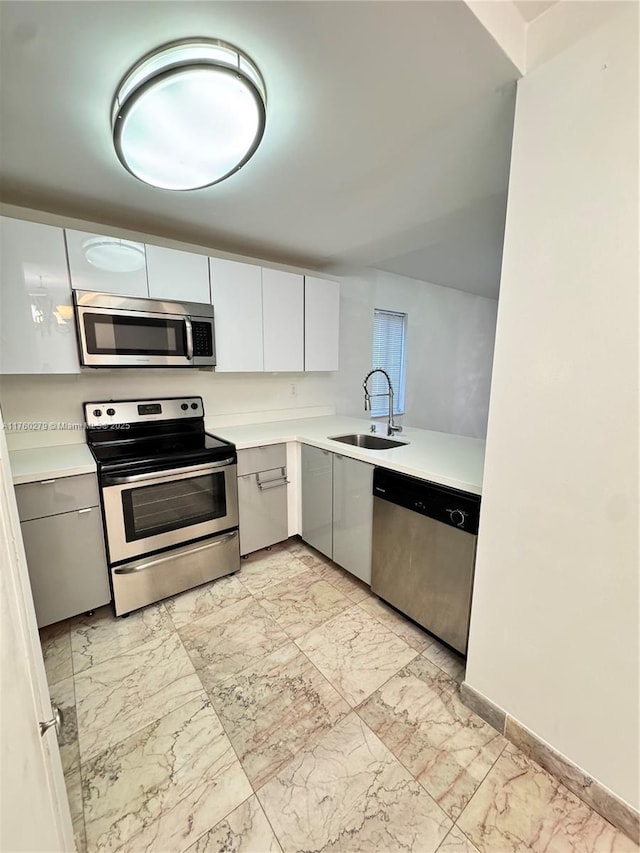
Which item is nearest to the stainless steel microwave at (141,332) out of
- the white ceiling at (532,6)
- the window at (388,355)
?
the white ceiling at (532,6)

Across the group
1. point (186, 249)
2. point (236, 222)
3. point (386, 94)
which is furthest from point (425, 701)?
point (186, 249)

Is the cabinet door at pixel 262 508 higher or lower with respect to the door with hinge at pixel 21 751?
lower

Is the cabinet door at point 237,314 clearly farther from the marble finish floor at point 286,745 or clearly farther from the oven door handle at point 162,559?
the marble finish floor at point 286,745

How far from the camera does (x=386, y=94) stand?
3.84 ft

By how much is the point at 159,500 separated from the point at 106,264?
137 cm

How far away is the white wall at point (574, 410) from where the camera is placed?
95cm

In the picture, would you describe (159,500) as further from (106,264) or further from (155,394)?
(106,264)

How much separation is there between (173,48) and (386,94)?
0.67 m

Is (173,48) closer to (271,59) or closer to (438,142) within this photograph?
(271,59)

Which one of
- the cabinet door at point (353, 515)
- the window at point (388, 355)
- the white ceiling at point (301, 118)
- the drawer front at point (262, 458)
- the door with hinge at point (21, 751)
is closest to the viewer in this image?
the door with hinge at point (21, 751)

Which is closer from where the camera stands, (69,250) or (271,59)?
(271,59)

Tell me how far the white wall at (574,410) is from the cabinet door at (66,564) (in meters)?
1.96

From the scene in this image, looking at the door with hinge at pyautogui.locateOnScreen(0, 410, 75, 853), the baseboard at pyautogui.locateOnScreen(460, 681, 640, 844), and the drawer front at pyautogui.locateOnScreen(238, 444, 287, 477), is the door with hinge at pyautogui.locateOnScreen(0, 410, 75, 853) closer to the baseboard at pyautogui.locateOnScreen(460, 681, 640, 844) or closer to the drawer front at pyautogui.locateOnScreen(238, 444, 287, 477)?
the baseboard at pyautogui.locateOnScreen(460, 681, 640, 844)

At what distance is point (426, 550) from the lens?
1717 mm
